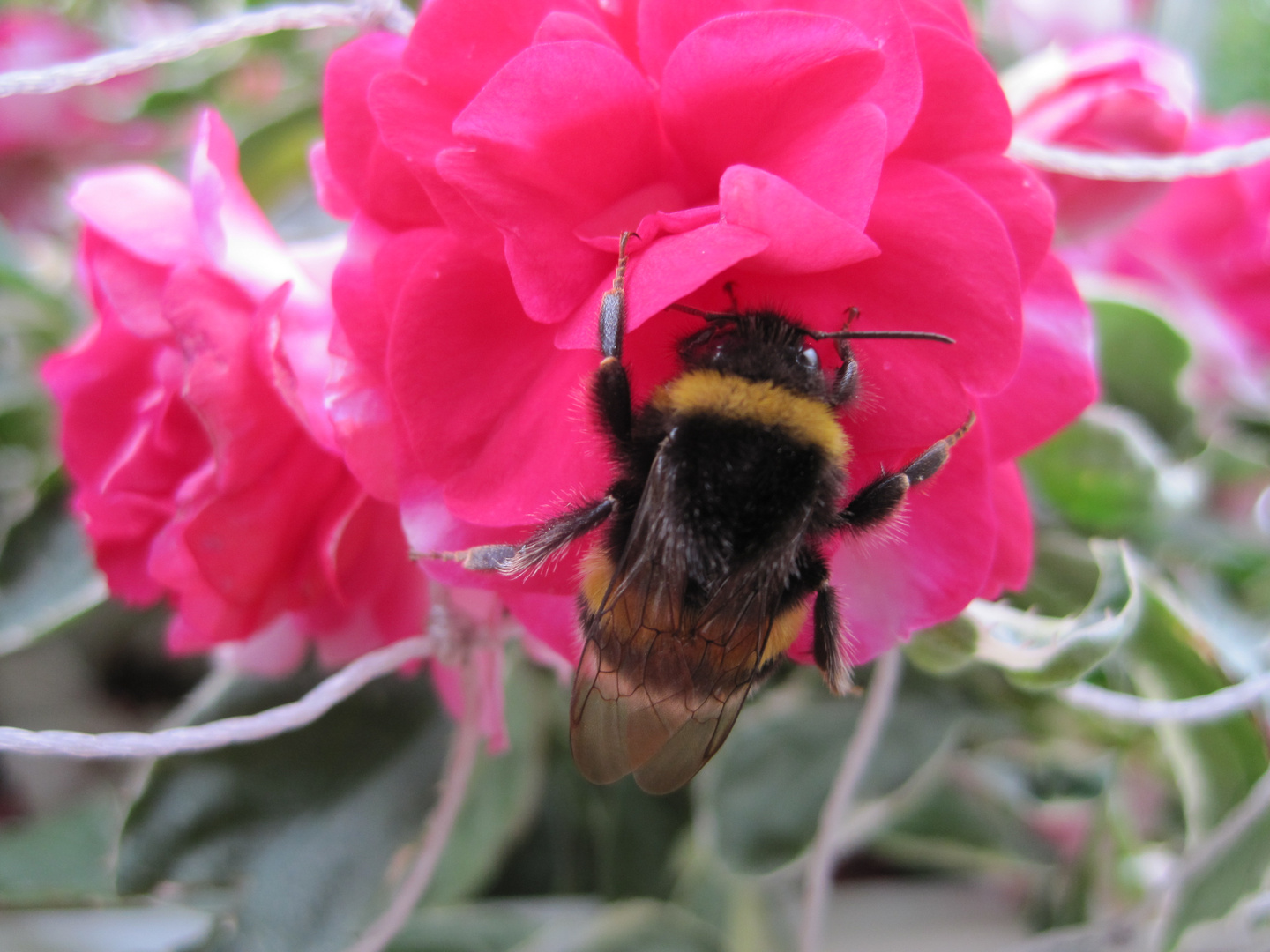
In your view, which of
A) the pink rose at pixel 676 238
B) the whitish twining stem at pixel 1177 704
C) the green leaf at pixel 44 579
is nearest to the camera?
the pink rose at pixel 676 238

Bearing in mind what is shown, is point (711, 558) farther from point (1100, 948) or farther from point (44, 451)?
point (44, 451)

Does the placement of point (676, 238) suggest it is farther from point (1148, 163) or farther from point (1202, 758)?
point (1202, 758)

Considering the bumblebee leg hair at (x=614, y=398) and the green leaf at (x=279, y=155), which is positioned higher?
the bumblebee leg hair at (x=614, y=398)

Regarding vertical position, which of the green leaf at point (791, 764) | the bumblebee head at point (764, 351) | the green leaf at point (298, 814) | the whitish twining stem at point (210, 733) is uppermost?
the bumblebee head at point (764, 351)

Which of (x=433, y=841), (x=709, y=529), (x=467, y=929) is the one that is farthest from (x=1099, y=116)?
(x=467, y=929)

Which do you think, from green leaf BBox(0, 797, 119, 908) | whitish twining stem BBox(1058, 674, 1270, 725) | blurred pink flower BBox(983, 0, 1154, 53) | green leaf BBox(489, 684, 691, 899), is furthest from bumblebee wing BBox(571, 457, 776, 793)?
blurred pink flower BBox(983, 0, 1154, 53)

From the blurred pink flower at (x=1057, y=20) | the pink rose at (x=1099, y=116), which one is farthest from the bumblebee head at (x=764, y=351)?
A: the blurred pink flower at (x=1057, y=20)

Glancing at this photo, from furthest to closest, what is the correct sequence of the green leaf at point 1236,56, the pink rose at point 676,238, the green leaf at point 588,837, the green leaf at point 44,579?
the green leaf at point 1236,56 < the green leaf at point 588,837 < the green leaf at point 44,579 < the pink rose at point 676,238

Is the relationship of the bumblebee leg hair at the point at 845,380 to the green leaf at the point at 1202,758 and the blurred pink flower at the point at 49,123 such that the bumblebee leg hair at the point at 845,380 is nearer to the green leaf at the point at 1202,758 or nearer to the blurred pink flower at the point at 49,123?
the green leaf at the point at 1202,758
